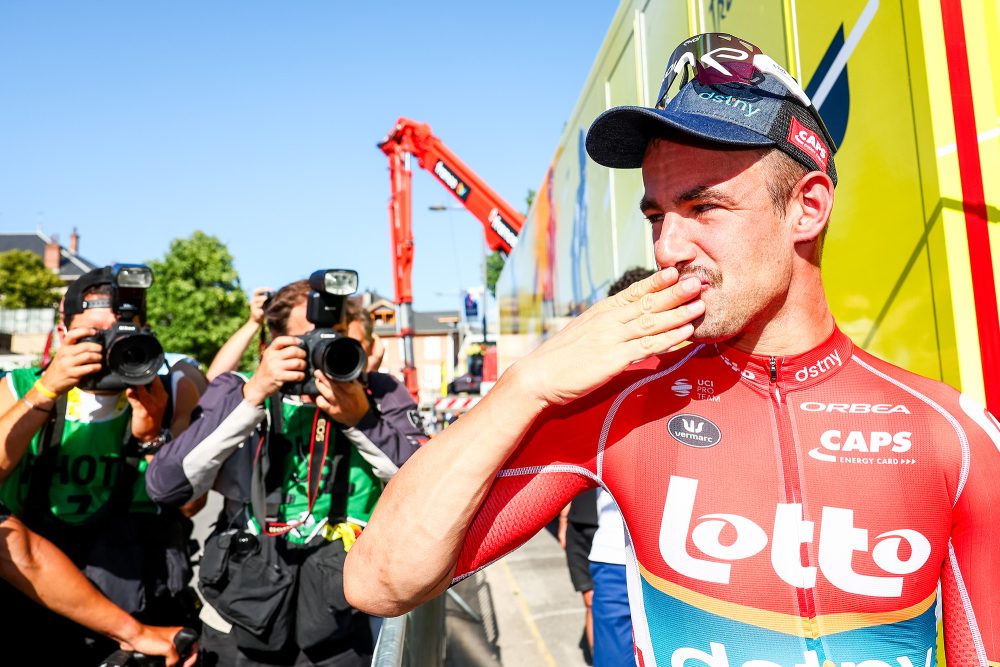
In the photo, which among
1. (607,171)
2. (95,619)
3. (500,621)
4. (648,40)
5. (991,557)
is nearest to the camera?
(991,557)

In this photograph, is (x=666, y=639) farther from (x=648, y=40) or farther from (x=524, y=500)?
(x=648, y=40)

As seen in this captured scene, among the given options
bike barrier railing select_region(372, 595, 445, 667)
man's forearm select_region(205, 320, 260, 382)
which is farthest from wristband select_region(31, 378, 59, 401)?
bike barrier railing select_region(372, 595, 445, 667)

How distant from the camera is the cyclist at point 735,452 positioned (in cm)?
125

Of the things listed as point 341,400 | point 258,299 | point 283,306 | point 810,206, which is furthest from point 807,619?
point 258,299

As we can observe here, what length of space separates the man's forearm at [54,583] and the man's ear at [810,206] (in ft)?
7.68

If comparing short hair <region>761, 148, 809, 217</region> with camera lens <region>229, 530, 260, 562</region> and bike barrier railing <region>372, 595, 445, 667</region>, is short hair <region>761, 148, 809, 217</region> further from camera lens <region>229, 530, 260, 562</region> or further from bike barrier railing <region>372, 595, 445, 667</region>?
camera lens <region>229, 530, 260, 562</region>

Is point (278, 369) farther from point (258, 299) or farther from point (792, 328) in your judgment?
point (792, 328)

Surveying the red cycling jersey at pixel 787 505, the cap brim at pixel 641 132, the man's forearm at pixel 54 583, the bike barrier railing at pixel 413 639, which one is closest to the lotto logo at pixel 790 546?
the red cycling jersey at pixel 787 505

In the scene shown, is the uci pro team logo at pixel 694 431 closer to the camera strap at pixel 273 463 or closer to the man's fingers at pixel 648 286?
the man's fingers at pixel 648 286

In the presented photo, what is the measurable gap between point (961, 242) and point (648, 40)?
7.24 ft

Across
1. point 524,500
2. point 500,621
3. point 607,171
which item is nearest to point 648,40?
point 607,171

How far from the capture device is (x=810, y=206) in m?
1.44

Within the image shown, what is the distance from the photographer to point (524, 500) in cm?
139

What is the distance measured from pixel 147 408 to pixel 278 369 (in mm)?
656
